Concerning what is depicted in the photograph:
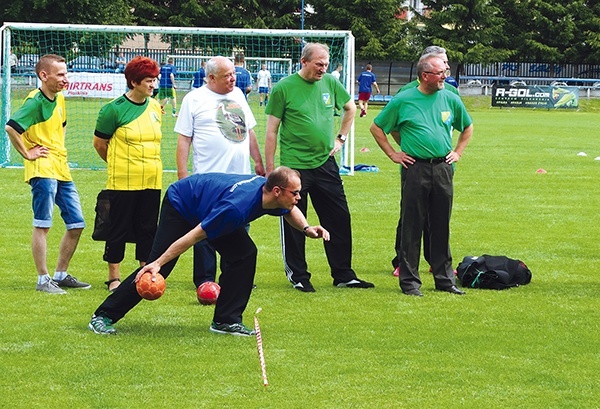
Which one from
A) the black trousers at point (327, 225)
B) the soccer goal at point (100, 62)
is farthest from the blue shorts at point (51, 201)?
the soccer goal at point (100, 62)

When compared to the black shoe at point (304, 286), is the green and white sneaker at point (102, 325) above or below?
above

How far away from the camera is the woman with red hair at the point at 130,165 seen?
349 inches

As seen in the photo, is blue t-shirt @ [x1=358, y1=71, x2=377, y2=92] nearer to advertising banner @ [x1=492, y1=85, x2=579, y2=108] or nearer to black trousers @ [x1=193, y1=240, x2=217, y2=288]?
advertising banner @ [x1=492, y1=85, x2=579, y2=108]

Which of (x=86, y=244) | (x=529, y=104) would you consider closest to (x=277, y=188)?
(x=86, y=244)

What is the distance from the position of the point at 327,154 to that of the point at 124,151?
178cm

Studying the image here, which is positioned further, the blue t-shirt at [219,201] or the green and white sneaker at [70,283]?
the green and white sneaker at [70,283]

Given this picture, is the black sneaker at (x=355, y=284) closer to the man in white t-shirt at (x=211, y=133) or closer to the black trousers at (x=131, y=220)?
the man in white t-shirt at (x=211, y=133)

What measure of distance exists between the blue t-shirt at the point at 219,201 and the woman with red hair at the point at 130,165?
59.7 inches

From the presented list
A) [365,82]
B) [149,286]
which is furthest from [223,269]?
[365,82]

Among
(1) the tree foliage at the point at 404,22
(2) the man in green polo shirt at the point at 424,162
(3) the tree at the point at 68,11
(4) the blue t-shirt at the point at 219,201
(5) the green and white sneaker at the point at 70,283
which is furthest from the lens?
(1) the tree foliage at the point at 404,22

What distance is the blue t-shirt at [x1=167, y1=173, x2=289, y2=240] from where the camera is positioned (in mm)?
6767

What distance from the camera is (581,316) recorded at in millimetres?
8328

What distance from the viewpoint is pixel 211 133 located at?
348 inches

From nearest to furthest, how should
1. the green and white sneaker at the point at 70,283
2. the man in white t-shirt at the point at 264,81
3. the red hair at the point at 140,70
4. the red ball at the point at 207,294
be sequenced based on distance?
1. the red ball at the point at 207,294
2. the red hair at the point at 140,70
3. the green and white sneaker at the point at 70,283
4. the man in white t-shirt at the point at 264,81
